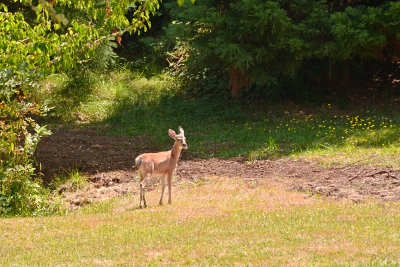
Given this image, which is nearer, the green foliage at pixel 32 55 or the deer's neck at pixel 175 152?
the green foliage at pixel 32 55

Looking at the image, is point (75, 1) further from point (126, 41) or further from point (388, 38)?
point (126, 41)

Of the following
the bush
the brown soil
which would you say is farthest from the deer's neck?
the bush

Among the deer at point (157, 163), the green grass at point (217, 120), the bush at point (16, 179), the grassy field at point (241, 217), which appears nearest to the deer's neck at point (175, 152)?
the deer at point (157, 163)

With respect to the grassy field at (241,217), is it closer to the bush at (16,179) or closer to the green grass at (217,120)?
the green grass at (217,120)

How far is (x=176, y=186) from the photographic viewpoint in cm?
1191

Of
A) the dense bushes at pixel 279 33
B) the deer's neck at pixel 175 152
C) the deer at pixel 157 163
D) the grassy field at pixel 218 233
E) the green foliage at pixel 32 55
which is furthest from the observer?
the dense bushes at pixel 279 33

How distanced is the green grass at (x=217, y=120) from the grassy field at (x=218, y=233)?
11.2ft

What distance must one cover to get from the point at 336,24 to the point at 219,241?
9.85 metres

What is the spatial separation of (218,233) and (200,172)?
4.52 m

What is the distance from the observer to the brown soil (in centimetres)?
1066

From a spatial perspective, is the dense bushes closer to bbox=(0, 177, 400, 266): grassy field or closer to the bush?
bbox=(0, 177, 400, 266): grassy field

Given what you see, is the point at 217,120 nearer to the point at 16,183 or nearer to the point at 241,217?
the point at 16,183

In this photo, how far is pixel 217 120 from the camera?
18406 millimetres

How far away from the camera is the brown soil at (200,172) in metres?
10.7
